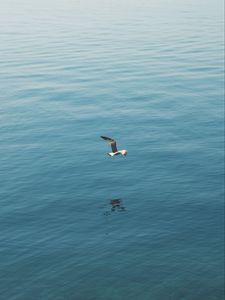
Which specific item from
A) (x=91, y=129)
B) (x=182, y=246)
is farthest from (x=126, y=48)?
(x=182, y=246)

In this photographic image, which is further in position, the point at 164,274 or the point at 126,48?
the point at 126,48

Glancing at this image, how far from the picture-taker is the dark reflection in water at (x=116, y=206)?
75.2 m

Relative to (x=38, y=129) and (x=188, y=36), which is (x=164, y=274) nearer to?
(x=38, y=129)

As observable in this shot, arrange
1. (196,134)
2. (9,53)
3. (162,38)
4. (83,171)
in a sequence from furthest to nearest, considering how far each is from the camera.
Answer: (162,38) < (9,53) < (196,134) < (83,171)

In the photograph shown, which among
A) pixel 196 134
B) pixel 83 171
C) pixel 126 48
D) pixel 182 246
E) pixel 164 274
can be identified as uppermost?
pixel 126 48

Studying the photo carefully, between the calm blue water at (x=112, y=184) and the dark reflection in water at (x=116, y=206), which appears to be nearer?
the calm blue water at (x=112, y=184)

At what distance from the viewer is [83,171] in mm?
86062

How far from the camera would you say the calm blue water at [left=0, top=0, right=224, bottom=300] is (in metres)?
62.0

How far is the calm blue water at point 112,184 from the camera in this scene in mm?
61969

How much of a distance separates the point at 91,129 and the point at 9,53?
7979cm

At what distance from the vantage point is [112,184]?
82.2 metres

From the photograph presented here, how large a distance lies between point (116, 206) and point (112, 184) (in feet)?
20.9

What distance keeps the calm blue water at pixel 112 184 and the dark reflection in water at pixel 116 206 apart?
28 centimetres

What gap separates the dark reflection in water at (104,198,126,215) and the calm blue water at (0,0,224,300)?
0.91 ft
